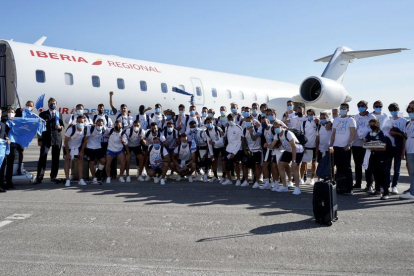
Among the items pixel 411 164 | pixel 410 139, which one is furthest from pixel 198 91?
pixel 411 164

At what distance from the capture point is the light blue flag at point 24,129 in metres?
9.86

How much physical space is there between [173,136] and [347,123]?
16.3 feet

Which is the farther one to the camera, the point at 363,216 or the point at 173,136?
the point at 173,136

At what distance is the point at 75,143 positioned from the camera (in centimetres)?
1041

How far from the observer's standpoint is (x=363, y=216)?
7.23 meters

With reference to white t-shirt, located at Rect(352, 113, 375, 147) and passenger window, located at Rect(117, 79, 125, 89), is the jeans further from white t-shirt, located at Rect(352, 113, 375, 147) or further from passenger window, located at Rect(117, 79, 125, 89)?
passenger window, located at Rect(117, 79, 125, 89)

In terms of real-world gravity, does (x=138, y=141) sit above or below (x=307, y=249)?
above

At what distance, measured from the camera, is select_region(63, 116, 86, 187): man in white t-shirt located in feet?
33.7

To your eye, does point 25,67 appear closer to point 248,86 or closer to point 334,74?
point 248,86

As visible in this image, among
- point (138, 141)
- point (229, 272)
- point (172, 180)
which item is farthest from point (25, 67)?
point (229, 272)

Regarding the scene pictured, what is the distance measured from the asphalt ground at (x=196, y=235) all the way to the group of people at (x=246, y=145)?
3.17ft

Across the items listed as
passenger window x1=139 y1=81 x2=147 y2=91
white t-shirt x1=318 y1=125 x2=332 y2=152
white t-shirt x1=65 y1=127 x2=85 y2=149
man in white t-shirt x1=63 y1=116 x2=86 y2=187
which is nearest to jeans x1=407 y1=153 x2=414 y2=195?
white t-shirt x1=318 y1=125 x2=332 y2=152

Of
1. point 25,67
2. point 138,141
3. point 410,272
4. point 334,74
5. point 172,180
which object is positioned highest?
point 334,74

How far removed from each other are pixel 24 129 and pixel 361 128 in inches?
342
